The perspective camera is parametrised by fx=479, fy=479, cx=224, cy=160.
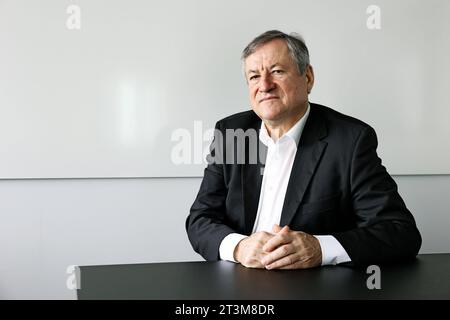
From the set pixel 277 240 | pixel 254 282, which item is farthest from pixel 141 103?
pixel 254 282

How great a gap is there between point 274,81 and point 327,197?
1.63 feet

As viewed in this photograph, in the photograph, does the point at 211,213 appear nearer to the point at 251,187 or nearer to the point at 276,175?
the point at 251,187

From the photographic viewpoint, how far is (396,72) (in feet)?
8.96

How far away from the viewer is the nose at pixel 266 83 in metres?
1.87

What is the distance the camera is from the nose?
1.87 meters

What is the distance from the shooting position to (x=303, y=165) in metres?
1.85

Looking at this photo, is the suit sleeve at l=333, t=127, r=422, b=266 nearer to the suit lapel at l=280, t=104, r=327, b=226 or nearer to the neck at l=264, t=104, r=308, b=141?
the suit lapel at l=280, t=104, r=327, b=226

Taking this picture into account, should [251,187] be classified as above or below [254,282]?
above

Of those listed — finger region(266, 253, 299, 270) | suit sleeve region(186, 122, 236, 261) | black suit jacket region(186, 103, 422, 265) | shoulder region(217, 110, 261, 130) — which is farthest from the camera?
shoulder region(217, 110, 261, 130)

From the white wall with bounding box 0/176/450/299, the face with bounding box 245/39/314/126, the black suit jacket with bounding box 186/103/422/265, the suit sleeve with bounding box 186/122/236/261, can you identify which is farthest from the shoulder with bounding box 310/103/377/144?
the white wall with bounding box 0/176/450/299

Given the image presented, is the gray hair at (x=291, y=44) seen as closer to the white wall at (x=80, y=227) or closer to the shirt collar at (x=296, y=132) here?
the shirt collar at (x=296, y=132)

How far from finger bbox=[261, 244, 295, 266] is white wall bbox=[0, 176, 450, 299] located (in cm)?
131

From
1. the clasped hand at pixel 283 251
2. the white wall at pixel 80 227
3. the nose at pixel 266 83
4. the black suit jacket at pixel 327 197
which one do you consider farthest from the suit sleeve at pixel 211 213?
the white wall at pixel 80 227

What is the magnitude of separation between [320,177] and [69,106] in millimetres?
1461
